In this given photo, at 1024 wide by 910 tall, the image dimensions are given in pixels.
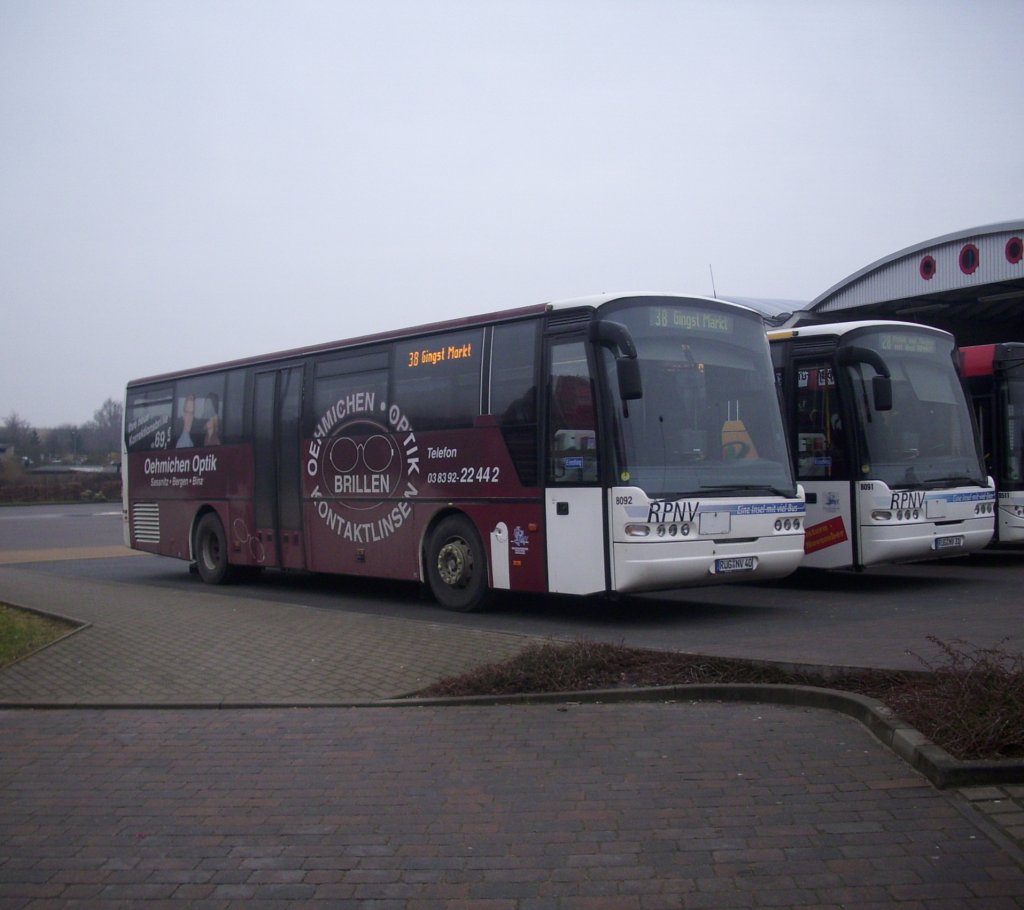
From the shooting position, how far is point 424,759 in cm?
659

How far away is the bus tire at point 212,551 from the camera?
57.0ft

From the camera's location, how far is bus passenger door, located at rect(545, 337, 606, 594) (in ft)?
36.1

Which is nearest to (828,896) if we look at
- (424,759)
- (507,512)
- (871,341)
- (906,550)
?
(424,759)

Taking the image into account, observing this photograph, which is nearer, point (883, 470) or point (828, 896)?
point (828, 896)

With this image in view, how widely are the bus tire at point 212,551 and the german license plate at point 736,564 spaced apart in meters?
8.70

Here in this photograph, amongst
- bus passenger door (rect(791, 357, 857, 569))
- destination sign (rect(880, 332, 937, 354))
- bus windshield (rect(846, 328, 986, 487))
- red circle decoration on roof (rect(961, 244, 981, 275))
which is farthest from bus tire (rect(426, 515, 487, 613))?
red circle decoration on roof (rect(961, 244, 981, 275))

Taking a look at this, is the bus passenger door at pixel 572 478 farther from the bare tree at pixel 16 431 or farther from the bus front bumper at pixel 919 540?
the bare tree at pixel 16 431

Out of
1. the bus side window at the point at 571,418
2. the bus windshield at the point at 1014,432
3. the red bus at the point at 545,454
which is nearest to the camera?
the red bus at the point at 545,454

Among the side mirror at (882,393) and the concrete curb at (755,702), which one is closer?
the concrete curb at (755,702)

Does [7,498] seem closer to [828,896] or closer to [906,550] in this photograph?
[906,550]

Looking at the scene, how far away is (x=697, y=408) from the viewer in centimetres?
1133

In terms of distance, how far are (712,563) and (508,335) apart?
10.6 feet

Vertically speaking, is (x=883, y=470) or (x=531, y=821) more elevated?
(x=883, y=470)

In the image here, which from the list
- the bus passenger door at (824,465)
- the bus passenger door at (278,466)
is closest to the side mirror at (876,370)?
the bus passenger door at (824,465)
